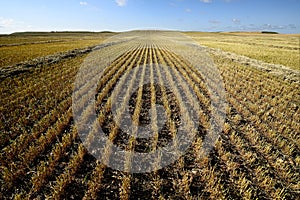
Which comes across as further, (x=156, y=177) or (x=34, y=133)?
(x=34, y=133)

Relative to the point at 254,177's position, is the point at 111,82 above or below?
above

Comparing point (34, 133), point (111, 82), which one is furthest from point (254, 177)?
point (111, 82)

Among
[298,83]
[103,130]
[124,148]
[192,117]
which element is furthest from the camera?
[298,83]

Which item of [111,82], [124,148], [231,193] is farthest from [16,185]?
[111,82]

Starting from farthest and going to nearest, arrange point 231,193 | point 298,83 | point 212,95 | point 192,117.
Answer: point 298,83
point 212,95
point 192,117
point 231,193

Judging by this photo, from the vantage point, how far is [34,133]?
237 inches

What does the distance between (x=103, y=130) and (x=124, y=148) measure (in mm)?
1232

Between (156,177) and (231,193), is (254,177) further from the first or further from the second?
(156,177)

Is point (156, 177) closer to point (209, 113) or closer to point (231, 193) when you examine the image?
point (231, 193)

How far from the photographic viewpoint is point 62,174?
14.3 ft

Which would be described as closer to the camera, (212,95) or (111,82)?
(212,95)

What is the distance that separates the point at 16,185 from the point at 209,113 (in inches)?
243

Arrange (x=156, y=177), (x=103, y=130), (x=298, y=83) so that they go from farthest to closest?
(x=298, y=83)
(x=103, y=130)
(x=156, y=177)

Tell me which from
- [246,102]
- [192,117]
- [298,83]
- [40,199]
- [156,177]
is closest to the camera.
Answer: [40,199]
